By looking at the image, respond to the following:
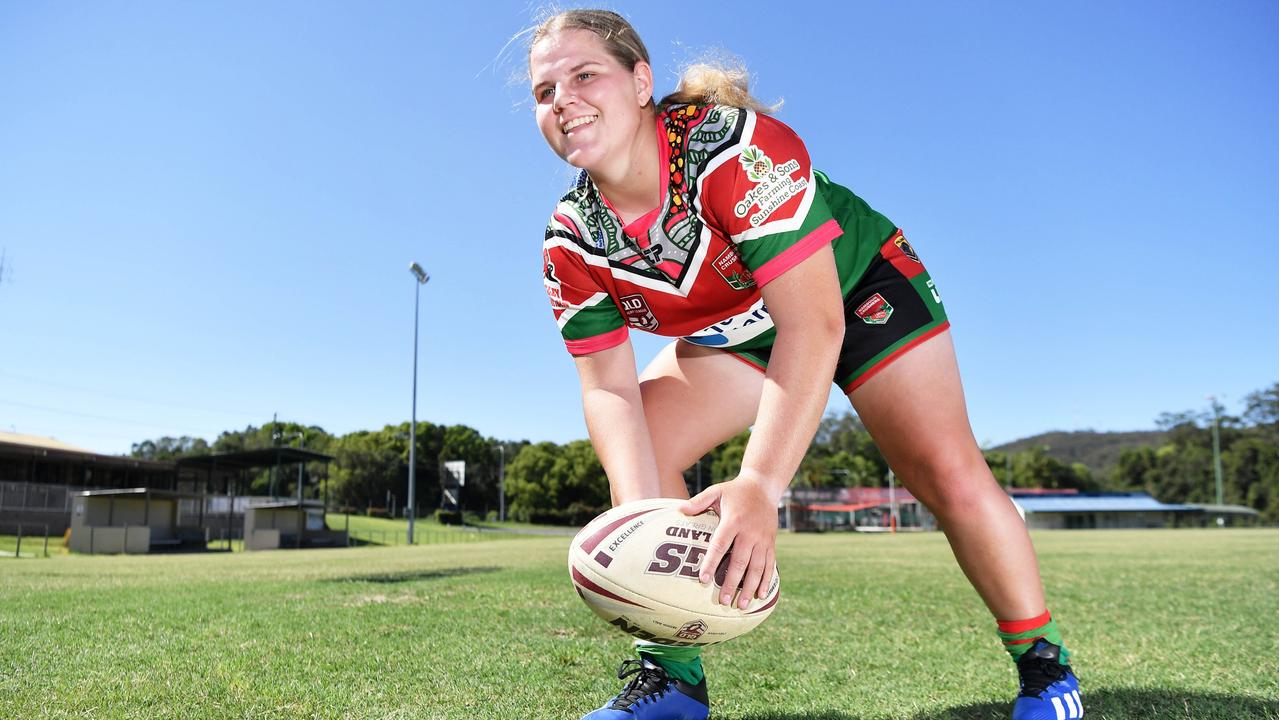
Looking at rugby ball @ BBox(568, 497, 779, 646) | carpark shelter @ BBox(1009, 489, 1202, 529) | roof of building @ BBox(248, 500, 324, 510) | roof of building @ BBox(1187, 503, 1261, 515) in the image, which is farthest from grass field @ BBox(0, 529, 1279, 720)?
roof of building @ BBox(1187, 503, 1261, 515)

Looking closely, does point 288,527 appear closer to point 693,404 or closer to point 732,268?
point 693,404

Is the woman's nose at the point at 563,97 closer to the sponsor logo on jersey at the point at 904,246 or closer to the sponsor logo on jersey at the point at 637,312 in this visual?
the sponsor logo on jersey at the point at 637,312

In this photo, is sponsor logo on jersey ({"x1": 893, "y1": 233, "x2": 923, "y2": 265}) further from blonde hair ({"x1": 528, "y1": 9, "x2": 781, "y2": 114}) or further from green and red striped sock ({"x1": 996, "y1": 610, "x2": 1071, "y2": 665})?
green and red striped sock ({"x1": 996, "y1": 610, "x2": 1071, "y2": 665})

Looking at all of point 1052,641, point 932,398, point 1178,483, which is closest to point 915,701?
point 1052,641

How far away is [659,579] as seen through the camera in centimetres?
194

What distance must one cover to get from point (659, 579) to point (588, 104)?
4.41ft

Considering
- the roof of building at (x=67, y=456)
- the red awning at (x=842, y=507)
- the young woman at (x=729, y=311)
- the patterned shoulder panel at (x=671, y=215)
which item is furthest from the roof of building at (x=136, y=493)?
the red awning at (x=842, y=507)

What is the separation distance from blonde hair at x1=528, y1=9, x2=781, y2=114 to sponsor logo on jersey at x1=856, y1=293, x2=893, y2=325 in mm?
738

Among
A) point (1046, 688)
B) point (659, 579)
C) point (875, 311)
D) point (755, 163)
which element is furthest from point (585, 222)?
point (1046, 688)

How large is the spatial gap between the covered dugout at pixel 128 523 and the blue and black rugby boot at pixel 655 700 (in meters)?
35.0

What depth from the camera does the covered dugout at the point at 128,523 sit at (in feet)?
101

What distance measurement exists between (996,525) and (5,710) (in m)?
3.49

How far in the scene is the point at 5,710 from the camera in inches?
111

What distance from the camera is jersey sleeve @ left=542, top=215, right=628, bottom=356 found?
2732mm
